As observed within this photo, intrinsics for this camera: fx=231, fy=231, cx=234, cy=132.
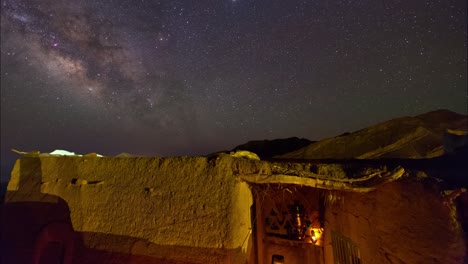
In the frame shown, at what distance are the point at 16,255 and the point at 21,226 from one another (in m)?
0.56

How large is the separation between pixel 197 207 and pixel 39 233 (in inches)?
136

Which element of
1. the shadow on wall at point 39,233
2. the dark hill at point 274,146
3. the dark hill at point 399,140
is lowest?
the shadow on wall at point 39,233

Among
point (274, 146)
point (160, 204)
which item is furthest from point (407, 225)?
point (274, 146)

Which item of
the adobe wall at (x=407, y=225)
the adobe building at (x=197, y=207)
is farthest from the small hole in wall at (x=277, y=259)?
the adobe wall at (x=407, y=225)

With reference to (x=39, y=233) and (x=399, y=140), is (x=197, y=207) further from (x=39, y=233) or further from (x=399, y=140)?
(x=399, y=140)

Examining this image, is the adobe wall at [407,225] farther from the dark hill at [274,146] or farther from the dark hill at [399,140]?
the dark hill at [274,146]

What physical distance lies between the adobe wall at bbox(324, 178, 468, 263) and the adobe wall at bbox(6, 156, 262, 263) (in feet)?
6.74

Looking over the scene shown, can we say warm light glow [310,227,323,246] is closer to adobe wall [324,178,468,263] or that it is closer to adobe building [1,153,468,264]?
adobe building [1,153,468,264]

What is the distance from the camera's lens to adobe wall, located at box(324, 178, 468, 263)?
108 inches

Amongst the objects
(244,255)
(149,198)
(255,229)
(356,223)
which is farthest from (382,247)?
(255,229)

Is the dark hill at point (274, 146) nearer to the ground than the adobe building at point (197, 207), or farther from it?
farther from it

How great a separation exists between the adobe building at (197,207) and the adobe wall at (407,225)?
0.04ft

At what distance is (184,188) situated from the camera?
150 inches

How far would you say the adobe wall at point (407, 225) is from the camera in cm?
273
